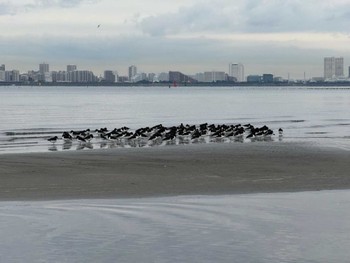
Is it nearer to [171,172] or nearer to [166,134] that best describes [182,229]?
[171,172]

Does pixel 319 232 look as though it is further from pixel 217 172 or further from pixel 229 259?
pixel 217 172

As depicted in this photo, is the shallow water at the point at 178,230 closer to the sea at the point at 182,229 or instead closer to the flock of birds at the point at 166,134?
the sea at the point at 182,229

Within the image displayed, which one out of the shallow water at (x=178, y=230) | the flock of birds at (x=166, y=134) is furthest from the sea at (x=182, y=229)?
the flock of birds at (x=166, y=134)

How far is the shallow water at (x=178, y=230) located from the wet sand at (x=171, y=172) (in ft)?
4.70

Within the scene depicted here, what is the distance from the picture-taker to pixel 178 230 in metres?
8.64

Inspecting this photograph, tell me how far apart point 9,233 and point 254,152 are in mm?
13262

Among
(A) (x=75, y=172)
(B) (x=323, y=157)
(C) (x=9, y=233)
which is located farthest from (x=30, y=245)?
(B) (x=323, y=157)

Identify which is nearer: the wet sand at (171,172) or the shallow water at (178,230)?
the shallow water at (178,230)

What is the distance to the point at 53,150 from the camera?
22.7 meters

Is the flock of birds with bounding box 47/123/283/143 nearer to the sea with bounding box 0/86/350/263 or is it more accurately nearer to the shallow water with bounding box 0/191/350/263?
the sea with bounding box 0/86/350/263

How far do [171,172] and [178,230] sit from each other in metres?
7.05

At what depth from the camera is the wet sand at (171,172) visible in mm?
12719

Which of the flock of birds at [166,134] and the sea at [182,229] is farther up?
the flock of birds at [166,134]

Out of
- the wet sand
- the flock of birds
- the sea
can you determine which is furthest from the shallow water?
the flock of birds
